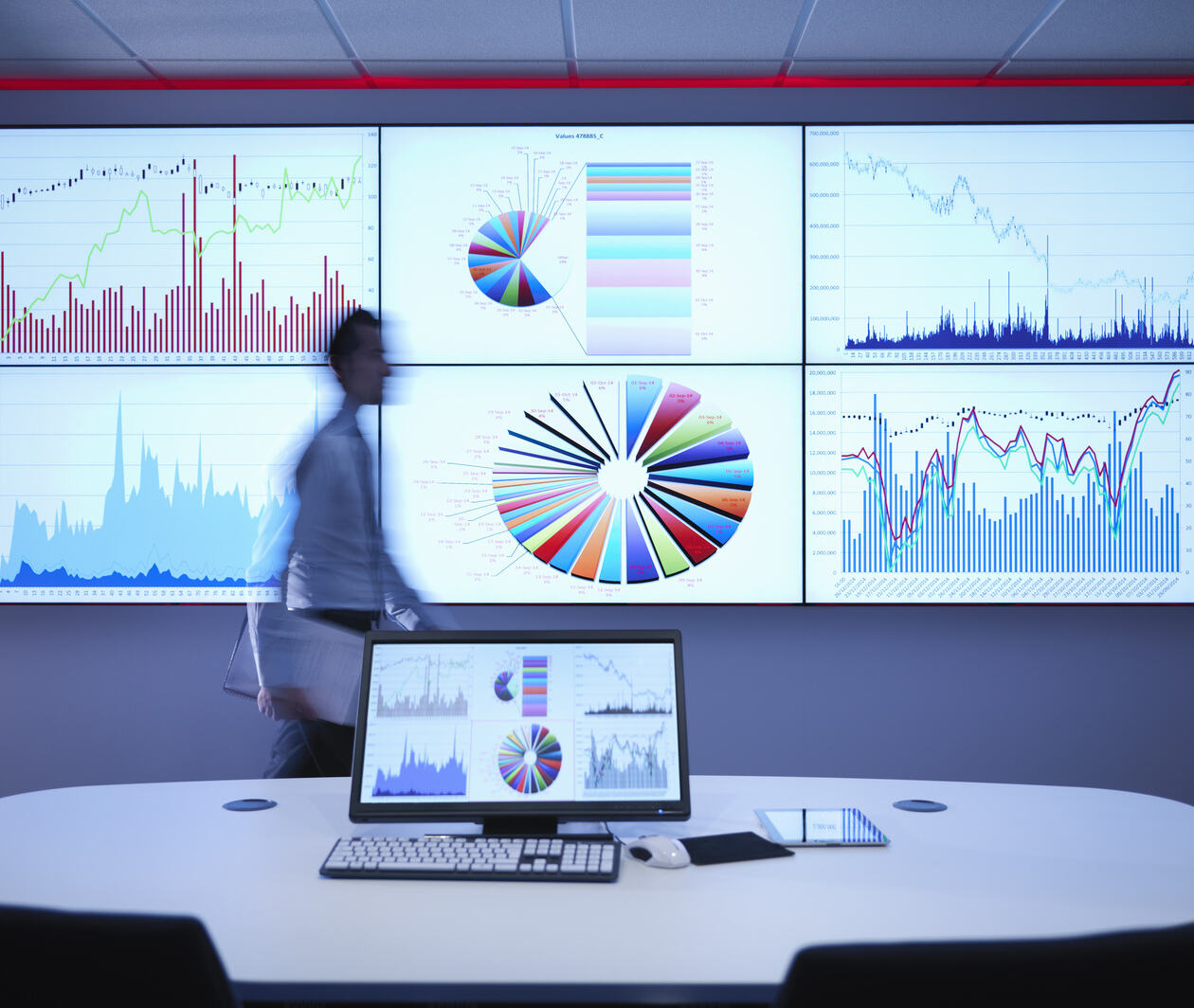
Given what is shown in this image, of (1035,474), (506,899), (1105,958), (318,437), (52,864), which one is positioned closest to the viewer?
(1105,958)

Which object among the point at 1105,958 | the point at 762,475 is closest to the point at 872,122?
the point at 762,475

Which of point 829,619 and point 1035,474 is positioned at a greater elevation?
point 1035,474

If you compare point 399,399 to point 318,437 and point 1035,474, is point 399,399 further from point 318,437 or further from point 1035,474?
point 1035,474

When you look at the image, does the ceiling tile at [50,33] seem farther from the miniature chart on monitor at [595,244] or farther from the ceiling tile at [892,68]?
the ceiling tile at [892,68]

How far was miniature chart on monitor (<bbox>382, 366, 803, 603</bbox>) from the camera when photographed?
3.12m

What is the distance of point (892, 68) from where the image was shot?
10.4 ft

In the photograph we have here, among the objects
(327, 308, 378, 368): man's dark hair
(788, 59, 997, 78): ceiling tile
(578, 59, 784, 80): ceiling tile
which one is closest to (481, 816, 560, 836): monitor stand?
(327, 308, 378, 368): man's dark hair

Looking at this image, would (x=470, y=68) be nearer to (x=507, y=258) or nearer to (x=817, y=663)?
(x=507, y=258)

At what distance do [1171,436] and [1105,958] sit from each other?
112 inches

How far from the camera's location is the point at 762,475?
3.14 m

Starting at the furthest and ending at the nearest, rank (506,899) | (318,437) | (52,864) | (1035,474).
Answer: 1. (1035,474)
2. (318,437)
3. (52,864)
4. (506,899)

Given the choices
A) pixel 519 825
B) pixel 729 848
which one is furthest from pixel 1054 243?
pixel 519 825

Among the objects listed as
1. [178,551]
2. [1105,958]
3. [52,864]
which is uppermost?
[178,551]

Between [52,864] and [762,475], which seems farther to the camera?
[762,475]
